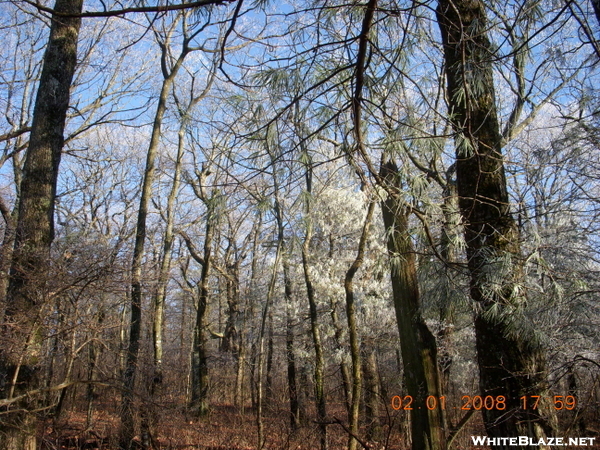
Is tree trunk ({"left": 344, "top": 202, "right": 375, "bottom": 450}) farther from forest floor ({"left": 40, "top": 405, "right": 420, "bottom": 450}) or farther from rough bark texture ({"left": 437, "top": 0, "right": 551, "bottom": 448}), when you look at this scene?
rough bark texture ({"left": 437, "top": 0, "right": 551, "bottom": 448})

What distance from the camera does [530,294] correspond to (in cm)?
274

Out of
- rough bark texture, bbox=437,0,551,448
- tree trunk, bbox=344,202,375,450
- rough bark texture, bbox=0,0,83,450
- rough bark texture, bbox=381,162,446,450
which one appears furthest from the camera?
tree trunk, bbox=344,202,375,450

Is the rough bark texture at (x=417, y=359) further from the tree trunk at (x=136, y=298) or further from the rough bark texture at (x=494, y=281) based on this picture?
the tree trunk at (x=136, y=298)

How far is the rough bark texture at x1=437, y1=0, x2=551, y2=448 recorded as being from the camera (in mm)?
2547

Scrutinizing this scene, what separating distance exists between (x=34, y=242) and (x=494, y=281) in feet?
11.7

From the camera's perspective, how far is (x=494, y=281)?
2.54 metres

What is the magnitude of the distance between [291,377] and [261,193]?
11122mm

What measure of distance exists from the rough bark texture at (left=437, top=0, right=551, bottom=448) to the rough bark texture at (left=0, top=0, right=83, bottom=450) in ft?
9.58

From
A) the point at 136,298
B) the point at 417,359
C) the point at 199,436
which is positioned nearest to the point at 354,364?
the point at 417,359

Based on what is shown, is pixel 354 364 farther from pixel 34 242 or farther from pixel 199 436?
pixel 34 242

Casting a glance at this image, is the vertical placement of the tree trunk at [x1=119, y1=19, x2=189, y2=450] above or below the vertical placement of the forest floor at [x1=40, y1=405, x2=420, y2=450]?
above

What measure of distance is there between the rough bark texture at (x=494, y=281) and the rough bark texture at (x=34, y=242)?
2921 mm

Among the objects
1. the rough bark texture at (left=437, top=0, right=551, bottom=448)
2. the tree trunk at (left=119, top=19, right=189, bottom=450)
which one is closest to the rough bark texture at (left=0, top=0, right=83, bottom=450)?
the tree trunk at (left=119, top=19, right=189, bottom=450)

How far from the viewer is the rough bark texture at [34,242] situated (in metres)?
3.52
